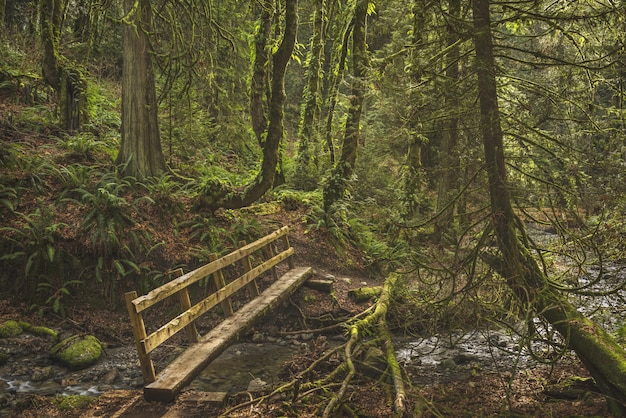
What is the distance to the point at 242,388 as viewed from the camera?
7.11m

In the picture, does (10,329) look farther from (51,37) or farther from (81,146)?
(51,37)

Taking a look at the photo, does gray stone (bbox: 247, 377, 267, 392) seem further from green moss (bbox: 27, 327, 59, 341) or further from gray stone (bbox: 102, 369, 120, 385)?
green moss (bbox: 27, 327, 59, 341)

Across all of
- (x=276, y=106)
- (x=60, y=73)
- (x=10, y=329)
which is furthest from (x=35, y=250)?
(x=60, y=73)

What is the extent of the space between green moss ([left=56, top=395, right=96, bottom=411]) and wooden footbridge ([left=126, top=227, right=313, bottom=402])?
871 millimetres

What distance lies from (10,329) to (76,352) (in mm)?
1310

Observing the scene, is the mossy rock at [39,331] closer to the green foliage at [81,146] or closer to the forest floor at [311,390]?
the forest floor at [311,390]

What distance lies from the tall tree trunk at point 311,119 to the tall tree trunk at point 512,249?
10012 millimetres

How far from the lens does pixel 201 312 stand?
7199 mm

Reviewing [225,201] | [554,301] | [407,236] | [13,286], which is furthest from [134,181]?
[554,301]

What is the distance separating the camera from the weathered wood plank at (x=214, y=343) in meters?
5.79

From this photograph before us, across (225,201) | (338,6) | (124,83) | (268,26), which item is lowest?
(225,201)

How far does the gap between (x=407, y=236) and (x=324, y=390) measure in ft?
27.4

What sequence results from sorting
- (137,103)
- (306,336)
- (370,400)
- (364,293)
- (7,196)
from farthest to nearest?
(137,103), (364,293), (7,196), (306,336), (370,400)

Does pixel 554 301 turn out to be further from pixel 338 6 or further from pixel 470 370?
pixel 338 6
